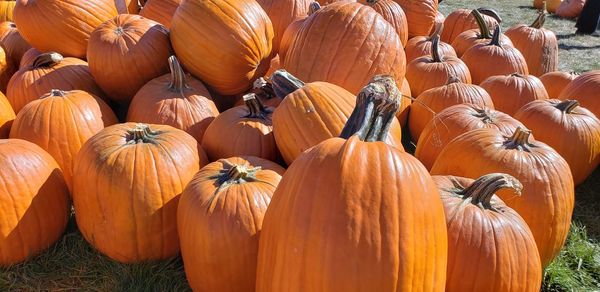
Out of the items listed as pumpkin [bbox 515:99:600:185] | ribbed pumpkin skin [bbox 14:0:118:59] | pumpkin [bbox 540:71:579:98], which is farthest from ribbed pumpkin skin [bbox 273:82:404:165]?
pumpkin [bbox 540:71:579:98]

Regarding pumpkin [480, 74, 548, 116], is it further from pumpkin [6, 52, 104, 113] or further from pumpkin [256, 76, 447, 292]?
pumpkin [6, 52, 104, 113]

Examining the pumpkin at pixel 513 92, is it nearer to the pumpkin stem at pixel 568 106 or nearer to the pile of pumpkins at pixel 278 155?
the pile of pumpkins at pixel 278 155

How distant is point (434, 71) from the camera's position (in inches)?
159

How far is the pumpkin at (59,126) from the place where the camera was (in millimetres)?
2756

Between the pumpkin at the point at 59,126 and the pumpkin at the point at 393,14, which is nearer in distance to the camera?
the pumpkin at the point at 59,126

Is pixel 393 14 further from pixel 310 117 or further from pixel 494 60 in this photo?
pixel 310 117

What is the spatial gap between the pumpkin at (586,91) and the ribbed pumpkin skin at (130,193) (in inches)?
118

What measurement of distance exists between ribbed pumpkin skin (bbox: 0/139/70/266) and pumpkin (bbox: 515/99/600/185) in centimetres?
288

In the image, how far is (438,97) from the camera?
3578 millimetres

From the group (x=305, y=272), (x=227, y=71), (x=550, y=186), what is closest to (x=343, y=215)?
(x=305, y=272)

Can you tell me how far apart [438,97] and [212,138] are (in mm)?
1689

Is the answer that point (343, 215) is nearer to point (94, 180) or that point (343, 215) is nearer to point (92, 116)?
point (94, 180)

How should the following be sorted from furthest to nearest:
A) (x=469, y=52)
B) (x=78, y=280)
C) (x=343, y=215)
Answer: (x=469, y=52), (x=78, y=280), (x=343, y=215)

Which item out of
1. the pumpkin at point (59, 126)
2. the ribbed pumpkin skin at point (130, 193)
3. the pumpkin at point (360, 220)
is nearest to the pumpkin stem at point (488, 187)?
the pumpkin at point (360, 220)
